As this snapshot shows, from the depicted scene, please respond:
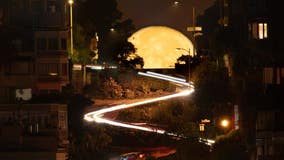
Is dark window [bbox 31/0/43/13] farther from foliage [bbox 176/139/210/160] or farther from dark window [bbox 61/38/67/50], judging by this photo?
foliage [bbox 176/139/210/160]

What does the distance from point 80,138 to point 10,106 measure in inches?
199

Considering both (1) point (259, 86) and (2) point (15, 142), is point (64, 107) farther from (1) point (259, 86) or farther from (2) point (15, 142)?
(1) point (259, 86)

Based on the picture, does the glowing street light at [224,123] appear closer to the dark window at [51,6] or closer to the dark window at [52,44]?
the dark window at [52,44]

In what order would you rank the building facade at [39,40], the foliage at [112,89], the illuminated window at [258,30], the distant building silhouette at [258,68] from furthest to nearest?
the foliage at [112,89], the building facade at [39,40], the illuminated window at [258,30], the distant building silhouette at [258,68]

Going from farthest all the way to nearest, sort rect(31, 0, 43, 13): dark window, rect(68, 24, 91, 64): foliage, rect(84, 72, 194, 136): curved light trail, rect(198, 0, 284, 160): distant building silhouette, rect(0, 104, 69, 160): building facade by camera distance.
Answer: rect(68, 24, 91, 64): foliage
rect(31, 0, 43, 13): dark window
rect(84, 72, 194, 136): curved light trail
rect(198, 0, 284, 160): distant building silhouette
rect(0, 104, 69, 160): building facade

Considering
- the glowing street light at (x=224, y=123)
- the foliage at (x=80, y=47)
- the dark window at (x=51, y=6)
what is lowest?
the glowing street light at (x=224, y=123)

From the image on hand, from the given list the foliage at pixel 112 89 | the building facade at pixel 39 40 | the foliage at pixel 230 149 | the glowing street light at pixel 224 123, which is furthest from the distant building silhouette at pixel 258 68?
the foliage at pixel 112 89

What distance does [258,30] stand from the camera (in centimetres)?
4859

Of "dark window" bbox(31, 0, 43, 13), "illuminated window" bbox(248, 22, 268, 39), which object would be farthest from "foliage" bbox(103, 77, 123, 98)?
"illuminated window" bbox(248, 22, 268, 39)

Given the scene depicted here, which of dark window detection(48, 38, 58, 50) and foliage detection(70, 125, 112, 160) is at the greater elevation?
dark window detection(48, 38, 58, 50)

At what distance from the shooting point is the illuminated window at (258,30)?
158 ft

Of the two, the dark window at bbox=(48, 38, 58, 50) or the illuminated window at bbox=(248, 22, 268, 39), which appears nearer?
the illuminated window at bbox=(248, 22, 268, 39)

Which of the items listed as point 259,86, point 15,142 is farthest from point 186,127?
point 15,142

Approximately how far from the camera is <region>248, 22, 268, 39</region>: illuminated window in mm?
48281
